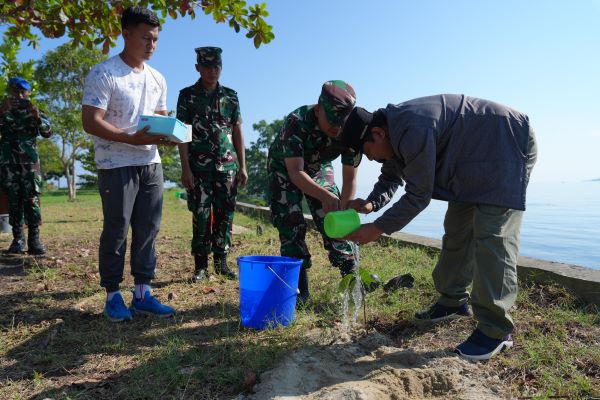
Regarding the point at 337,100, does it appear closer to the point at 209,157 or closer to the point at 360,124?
the point at 360,124

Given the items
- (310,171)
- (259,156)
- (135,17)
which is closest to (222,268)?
(310,171)

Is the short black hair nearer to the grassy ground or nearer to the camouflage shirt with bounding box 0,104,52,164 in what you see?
the grassy ground

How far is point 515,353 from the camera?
2410 mm

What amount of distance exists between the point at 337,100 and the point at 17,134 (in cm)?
421

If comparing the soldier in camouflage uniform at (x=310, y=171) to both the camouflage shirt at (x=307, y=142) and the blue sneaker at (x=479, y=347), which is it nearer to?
the camouflage shirt at (x=307, y=142)

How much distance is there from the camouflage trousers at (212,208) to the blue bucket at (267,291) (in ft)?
4.49

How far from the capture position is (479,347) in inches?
92.4

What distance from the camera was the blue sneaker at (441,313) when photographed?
2889 millimetres

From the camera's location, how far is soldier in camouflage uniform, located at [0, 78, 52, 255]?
5.16 meters

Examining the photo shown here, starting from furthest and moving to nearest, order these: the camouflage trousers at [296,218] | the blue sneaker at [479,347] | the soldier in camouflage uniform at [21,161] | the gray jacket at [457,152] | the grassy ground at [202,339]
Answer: the soldier in camouflage uniform at [21,161] → the camouflage trousers at [296,218] → the blue sneaker at [479,347] → the gray jacket at [457,152] → the grassy ground at [202,339]

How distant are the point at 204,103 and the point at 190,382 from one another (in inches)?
98.2

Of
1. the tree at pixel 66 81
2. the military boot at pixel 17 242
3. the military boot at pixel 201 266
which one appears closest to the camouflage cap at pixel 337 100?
the military boot at pixel 201 266

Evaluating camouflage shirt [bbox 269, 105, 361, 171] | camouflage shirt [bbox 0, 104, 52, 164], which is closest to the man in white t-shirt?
camouflage shirt [bbox 269, 105, 361, 171]

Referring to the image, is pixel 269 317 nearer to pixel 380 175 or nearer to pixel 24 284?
pixel 380 175
